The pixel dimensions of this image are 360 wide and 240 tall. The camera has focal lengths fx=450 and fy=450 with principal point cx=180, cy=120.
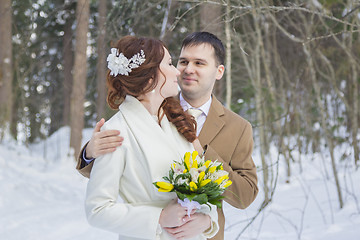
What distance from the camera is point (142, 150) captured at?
1.92m

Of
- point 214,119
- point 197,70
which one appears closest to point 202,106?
point 214,119

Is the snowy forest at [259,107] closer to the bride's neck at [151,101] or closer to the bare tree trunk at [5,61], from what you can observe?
the bare tree trunk at [5,61]

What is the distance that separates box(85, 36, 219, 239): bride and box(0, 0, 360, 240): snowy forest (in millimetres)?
661

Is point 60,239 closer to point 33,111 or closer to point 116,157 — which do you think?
point 116,157

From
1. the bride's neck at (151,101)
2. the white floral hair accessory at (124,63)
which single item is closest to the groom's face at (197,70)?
the bride's neck at (151,101)

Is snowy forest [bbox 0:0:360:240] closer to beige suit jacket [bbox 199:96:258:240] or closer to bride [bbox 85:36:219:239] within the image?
beige suit jacket [bbox 199:96:258:240]

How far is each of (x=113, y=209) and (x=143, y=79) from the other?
587 mm

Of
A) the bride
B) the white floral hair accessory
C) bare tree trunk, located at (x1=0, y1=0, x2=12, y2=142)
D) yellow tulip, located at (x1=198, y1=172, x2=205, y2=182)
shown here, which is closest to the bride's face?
the bride

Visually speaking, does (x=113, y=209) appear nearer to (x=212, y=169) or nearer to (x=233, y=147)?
(x=212, y=169)

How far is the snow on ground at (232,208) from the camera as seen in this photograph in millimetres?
4816

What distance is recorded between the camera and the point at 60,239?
17.4 ft

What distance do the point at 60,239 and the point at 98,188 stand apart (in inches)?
149

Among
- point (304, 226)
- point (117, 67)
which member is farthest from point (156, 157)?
point (304, 226)

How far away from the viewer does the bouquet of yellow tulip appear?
179 cm
